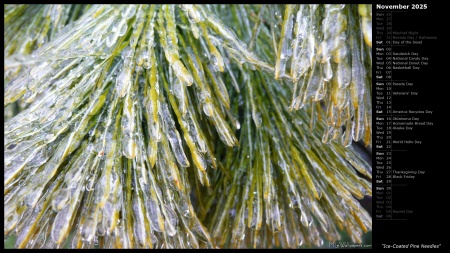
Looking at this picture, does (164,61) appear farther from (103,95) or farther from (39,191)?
(39,191)

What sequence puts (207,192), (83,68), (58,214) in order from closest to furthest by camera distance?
(58,214), (83,68), (207,192)
